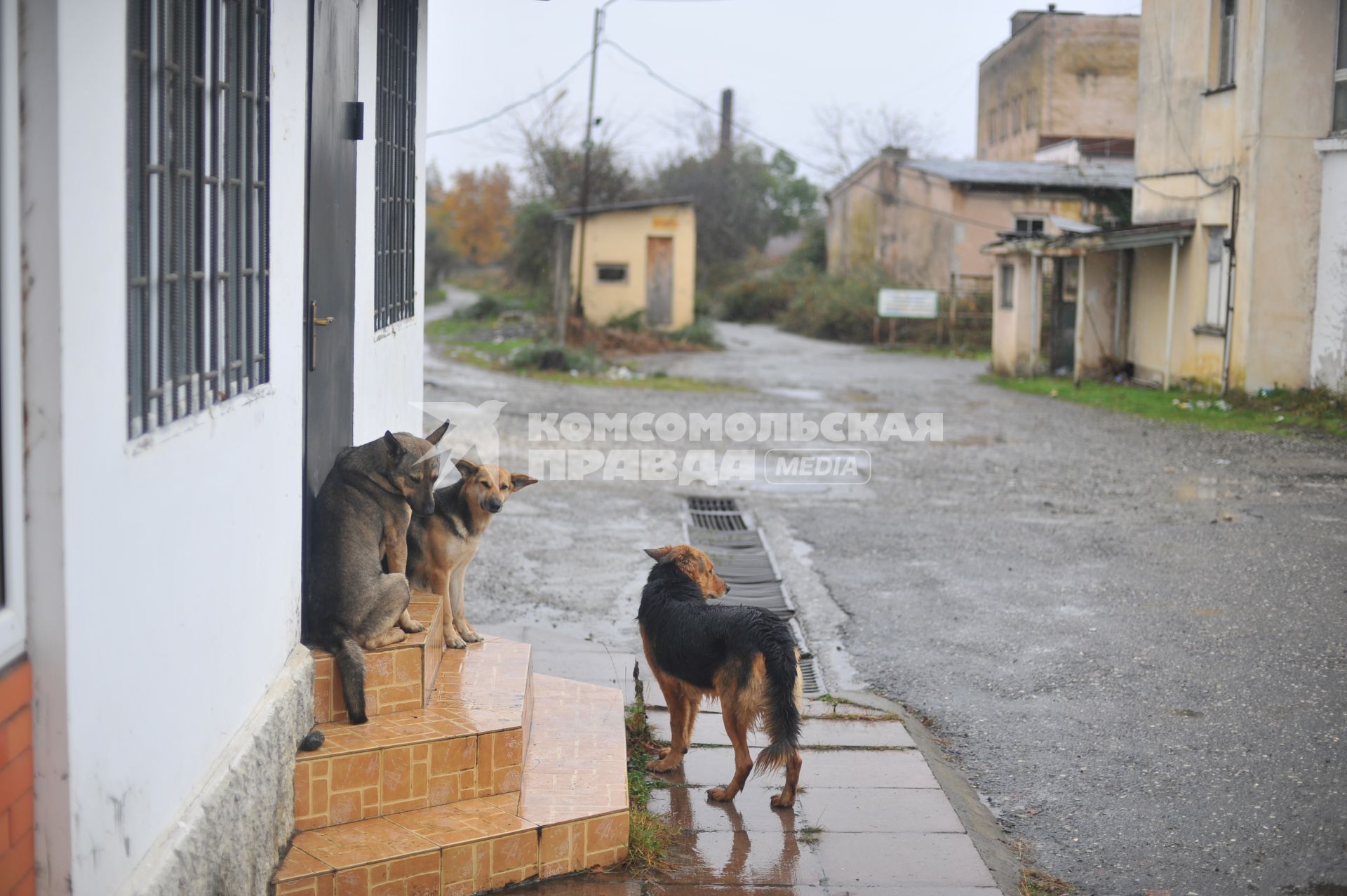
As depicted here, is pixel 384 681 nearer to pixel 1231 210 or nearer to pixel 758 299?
pixel 1231 210

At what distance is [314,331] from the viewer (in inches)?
181

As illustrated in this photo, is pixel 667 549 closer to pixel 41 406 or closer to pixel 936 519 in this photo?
pixel 41 406

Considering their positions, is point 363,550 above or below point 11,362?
below

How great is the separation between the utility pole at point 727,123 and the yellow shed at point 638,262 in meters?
20.8

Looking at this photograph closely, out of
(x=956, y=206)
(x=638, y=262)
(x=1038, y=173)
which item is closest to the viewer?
(x=638, y=262)

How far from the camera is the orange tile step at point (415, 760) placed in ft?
13.1

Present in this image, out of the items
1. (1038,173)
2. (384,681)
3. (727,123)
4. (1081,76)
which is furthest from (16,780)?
(727,123)

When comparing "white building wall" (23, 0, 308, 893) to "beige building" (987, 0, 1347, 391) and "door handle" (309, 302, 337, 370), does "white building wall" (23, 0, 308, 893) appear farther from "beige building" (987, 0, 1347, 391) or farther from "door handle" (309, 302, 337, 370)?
"beige building" (987, 0, 1347, 391)

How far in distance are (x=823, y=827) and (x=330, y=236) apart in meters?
3.05

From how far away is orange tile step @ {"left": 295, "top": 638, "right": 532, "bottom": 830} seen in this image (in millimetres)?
3988

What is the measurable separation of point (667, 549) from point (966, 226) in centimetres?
3342

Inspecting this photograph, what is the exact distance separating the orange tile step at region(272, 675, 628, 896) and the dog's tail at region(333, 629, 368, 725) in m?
0.39

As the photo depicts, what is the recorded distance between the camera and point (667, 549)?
539cm

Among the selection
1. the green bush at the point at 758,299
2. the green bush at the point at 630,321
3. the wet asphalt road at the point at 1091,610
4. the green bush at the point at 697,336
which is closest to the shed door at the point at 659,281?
the green bush at the point at 630,321
